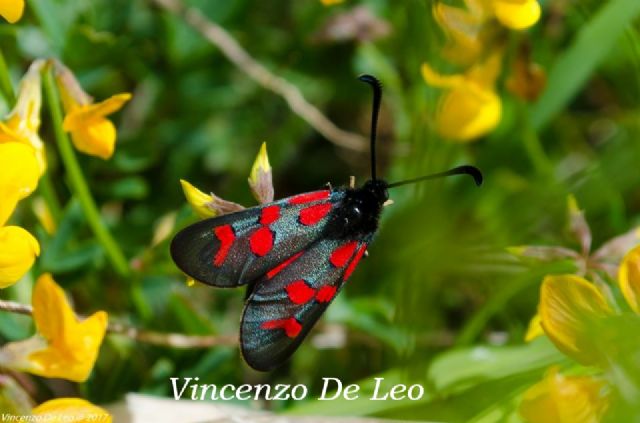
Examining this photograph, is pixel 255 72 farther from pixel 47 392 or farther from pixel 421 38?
pixel 47 392

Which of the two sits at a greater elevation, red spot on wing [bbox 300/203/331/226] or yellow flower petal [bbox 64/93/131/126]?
yellow flower petal [bbox 64/93/131/126]

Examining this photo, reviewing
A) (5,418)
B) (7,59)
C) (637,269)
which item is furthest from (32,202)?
(637,269)

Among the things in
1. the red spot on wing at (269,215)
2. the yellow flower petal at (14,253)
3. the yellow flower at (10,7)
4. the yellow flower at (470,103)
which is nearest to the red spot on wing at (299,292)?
the red spot on wing at (269,215)

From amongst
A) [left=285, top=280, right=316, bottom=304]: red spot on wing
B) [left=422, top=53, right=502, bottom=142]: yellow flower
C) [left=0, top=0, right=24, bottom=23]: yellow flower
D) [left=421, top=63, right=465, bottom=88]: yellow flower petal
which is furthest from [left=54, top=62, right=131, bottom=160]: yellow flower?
[left=422, top=53, right=502, bottom=142]: yellow flower

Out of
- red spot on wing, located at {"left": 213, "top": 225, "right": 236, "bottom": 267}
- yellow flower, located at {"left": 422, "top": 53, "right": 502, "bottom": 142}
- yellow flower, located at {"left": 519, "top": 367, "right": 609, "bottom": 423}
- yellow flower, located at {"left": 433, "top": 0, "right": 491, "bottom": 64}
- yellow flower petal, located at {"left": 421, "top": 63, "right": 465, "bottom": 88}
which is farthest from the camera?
yellow flower, located at {"left": 422, "top": 53, "right": 502, "bottom": 142}

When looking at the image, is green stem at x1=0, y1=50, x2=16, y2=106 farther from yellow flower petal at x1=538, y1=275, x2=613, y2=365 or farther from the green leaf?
the green leaf

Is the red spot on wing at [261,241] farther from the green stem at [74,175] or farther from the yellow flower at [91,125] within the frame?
the green stem at [74,175]

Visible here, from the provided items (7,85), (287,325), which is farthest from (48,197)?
(287,325)

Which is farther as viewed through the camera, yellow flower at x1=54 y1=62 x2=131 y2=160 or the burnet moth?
yellow flower at x1=54 y1=62 x2=131 y2=160
